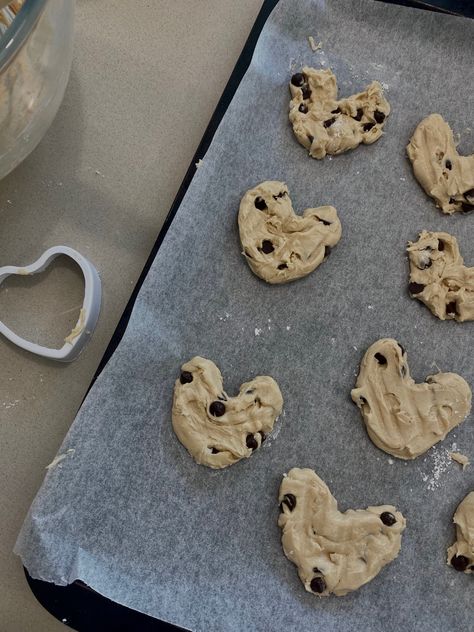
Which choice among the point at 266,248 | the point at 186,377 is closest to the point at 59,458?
the point at 186,377

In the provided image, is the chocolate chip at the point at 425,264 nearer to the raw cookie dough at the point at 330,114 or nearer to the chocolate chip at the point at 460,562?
the raw cookie dough at the point at 330,114

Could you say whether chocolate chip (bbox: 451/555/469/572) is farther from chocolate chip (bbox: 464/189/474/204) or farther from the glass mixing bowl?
the glass mixing bowl

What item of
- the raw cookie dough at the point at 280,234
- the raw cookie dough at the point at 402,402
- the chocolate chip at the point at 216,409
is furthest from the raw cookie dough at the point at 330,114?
the chocolate chip at the point at 216,409

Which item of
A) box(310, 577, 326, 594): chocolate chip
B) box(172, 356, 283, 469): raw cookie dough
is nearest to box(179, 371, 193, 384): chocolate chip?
box(172, 356, 283, 469): raw cookie dough

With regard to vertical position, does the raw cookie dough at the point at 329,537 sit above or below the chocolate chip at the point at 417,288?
below

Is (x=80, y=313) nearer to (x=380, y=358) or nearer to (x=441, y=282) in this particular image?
(x=380, y=358)

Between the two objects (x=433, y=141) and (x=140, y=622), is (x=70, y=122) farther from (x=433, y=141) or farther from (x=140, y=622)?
(x=140, y=622)
